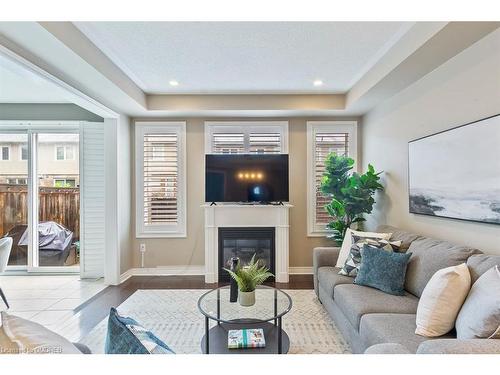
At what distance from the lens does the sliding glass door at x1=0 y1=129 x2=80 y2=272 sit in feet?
14.3

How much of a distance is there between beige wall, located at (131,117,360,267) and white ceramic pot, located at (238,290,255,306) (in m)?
2.30

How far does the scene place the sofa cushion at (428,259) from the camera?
1.92m

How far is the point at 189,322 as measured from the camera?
8.90ft

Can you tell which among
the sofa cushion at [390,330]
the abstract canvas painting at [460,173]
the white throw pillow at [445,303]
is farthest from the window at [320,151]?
the white throw pillow at [445,303]

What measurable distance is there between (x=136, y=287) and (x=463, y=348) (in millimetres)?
3748

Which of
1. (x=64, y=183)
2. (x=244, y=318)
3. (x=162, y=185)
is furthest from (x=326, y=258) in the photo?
(x=64, y=183)

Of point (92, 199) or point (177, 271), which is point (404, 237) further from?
point (92, 199)

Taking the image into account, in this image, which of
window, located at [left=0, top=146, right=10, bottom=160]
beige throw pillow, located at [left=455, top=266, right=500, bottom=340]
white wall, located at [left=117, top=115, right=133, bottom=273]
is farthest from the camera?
window, located at [left=0, top=146, right=10, bottom=160]

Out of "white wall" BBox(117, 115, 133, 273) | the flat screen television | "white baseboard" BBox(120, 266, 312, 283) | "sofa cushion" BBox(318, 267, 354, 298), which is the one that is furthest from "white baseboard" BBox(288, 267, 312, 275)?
"white wall" BBox(117, 115, 133, 273)

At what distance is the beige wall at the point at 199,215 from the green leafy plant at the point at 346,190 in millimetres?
679

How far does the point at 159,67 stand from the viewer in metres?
3.03

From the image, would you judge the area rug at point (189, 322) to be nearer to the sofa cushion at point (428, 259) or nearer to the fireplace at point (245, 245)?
the fireplace at point (245, 245)

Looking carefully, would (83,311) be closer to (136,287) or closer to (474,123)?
(136,287)

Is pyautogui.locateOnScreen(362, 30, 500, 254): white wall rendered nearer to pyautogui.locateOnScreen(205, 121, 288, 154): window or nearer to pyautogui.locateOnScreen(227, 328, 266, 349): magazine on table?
pyautogui.locateOnScreen(205, 121, 288, 154): window
